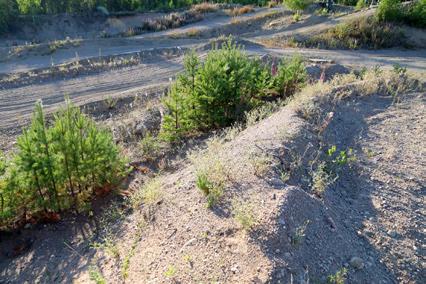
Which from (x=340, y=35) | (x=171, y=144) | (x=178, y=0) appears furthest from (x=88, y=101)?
(x=178, y=0)

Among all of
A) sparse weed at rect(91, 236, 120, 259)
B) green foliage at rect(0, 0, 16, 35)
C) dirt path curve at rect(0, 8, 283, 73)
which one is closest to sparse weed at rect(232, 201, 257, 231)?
sparse weed at rect(91, 236, 120, 259)

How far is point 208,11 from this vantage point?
3180 centimetres

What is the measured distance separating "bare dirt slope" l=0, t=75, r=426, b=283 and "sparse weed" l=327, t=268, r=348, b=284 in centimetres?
6

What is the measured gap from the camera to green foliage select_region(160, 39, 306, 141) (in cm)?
827

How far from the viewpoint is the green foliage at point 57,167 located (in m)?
5.79

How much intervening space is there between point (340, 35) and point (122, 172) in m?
17.6

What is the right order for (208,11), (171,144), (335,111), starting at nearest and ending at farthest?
1. (335,111)
2. (171,144)
3. (208,11)

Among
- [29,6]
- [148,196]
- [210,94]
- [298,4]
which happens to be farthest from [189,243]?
[29,6]

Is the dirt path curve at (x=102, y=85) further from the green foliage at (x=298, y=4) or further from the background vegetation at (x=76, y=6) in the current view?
the background vegetation at (x=76, y=6)

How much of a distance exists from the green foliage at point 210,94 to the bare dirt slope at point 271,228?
156cm

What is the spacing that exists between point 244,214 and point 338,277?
1.18m

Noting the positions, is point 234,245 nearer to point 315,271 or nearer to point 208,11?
point 315,271

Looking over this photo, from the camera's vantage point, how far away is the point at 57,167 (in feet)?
19.9

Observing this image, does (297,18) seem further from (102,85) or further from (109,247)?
(109,247)
